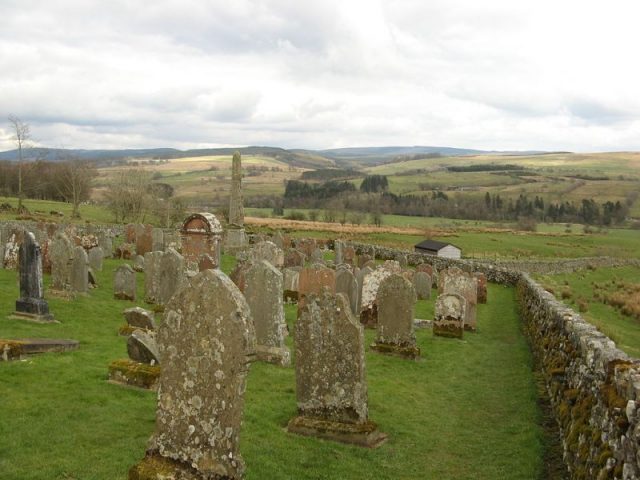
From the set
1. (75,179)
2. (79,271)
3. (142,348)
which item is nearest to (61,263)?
(79,271)

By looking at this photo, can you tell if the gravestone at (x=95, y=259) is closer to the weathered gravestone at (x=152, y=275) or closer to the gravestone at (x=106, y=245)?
the gravestone at (x=106, y=245)

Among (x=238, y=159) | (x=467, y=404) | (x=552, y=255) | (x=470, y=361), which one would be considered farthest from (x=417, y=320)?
(x=552, y=255)

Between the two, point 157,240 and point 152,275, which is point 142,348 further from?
point 157,240

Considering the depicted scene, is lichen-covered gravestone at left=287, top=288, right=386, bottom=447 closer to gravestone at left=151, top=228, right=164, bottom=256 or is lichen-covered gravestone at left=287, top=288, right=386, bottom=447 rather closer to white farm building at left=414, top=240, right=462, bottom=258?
gravestone at left=151, top=228, right=164, bottom=256

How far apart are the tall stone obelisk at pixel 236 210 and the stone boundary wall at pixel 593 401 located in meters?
24.5

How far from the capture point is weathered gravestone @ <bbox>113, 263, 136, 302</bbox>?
63.0ft

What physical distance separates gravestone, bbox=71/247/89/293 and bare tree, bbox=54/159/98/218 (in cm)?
3783

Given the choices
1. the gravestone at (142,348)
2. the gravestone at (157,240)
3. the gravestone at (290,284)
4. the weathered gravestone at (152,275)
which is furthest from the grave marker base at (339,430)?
the gravestone at (157,240)

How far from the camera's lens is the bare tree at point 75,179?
5641cm

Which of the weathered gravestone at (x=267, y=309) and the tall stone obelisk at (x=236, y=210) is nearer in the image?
the weathered gravestone at (x=267, y=309)

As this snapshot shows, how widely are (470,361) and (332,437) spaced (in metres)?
7.51

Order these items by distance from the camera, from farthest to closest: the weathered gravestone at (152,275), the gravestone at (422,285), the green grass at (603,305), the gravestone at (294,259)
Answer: the gravestone at (294,259) → the gravestone at (422,285) → the green grass at (603,305) → the weathered gravestone at (152,275)

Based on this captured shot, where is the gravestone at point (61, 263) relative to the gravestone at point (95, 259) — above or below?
above

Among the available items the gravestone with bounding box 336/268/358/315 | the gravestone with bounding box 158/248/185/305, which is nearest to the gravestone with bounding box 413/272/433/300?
the gravestone with bounding box 336/268/358/315
